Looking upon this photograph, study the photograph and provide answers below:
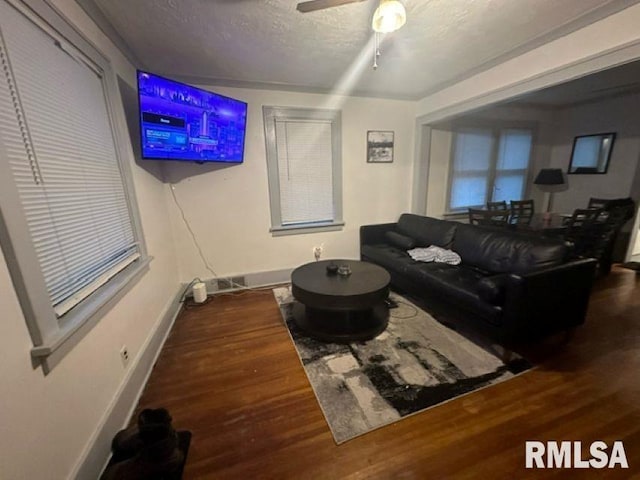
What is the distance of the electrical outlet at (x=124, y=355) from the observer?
1617 mm

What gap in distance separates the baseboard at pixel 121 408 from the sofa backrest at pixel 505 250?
301 centimetres

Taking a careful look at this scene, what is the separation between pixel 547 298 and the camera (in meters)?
1.82

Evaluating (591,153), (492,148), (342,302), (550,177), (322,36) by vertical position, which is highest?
(322,36)

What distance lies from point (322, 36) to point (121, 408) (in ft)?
9.76

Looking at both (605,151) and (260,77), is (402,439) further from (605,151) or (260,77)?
(605,151)

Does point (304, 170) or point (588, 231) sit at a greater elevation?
Result: point (304, 170)

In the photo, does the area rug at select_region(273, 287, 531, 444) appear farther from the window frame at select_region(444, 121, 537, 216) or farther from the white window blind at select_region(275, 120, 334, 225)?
the window frame at select_region(444, 121, 537, 216)

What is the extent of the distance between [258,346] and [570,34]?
363 cm

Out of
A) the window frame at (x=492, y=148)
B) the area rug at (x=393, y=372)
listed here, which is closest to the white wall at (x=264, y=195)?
the window frame at (x=492, y=148)

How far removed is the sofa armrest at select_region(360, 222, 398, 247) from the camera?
12.2 ft

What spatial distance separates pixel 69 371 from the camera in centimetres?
115

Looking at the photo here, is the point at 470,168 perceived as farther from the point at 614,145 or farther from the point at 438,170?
the point at 614,145

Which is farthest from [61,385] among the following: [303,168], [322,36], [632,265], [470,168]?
[632,265]

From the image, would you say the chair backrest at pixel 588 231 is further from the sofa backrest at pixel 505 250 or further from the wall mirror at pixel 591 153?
the wall mirror at pixel 591 153
